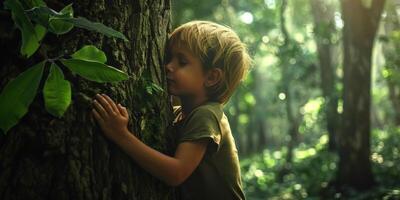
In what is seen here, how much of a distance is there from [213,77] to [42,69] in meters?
1.12

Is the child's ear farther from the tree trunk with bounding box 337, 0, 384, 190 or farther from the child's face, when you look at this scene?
the tree trunk with bounding box 337, 0, 384, 190

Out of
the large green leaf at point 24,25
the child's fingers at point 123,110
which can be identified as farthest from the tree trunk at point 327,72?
the large green leaf at point 24,25

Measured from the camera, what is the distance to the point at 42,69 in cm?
124

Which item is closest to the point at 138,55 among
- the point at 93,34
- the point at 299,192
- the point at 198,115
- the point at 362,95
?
the point at 93,34

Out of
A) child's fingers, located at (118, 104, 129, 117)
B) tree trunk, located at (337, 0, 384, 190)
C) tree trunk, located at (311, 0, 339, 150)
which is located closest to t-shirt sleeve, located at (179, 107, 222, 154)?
child's fingers, located at (118, 104, 129, 117)

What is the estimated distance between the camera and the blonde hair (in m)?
2.22

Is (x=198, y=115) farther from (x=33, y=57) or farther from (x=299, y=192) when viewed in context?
(x=299, y=192)

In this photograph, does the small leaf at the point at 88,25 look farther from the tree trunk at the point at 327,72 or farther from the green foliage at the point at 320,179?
the tree trunk at the point at 327,72

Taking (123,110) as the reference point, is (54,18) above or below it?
above

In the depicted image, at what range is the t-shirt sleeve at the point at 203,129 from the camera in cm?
201

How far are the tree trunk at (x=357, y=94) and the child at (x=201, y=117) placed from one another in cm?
566

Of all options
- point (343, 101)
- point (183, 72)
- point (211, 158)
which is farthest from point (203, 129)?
point (343, 101)

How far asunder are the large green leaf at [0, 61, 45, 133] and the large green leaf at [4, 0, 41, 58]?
10 cm

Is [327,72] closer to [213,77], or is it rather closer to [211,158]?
[213,77]
